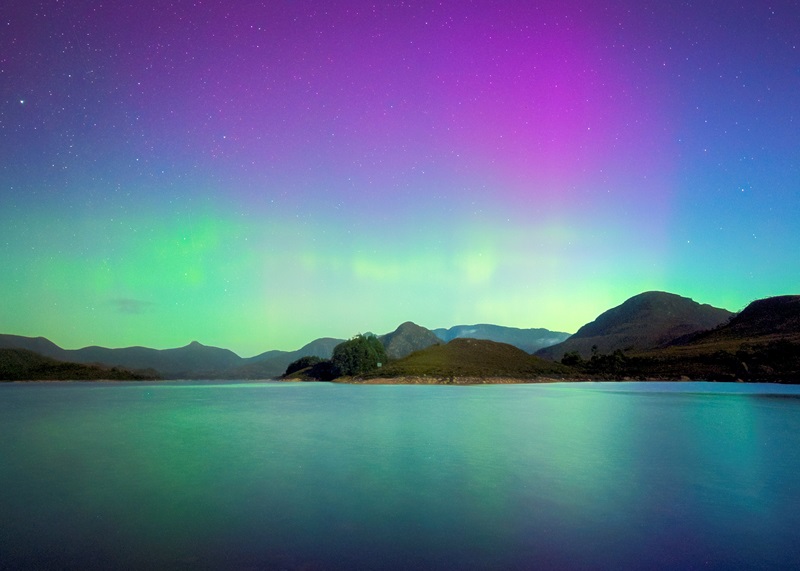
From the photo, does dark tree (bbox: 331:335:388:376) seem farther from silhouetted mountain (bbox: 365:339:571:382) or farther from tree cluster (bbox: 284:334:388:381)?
silhouetted mountain (bbox: 365:339:571:382)

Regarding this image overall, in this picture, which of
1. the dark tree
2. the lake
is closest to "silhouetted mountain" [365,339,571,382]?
the dark tree

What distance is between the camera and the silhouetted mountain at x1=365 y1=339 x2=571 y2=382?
470 feet

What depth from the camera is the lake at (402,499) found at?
994cm

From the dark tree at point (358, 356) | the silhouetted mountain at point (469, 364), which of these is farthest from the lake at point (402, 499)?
the dark tree at point (358, 356)

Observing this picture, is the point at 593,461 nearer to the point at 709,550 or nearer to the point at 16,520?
the point at 709,550

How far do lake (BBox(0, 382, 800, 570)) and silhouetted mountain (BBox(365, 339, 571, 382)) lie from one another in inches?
4376

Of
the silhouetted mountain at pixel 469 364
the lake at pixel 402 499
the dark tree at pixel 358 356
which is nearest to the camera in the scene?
the lake at pixel 402 499

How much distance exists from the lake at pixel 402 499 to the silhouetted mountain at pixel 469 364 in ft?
365

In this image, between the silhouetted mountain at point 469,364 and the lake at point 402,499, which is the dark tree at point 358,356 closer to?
the silhouetted mountain at point 469,364

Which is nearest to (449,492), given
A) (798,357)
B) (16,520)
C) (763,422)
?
(16,520)

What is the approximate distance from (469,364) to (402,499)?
5958 inches

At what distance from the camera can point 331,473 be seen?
59.5ft

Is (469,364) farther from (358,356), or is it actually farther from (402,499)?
(402,499)

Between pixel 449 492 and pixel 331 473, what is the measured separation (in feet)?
16.3
